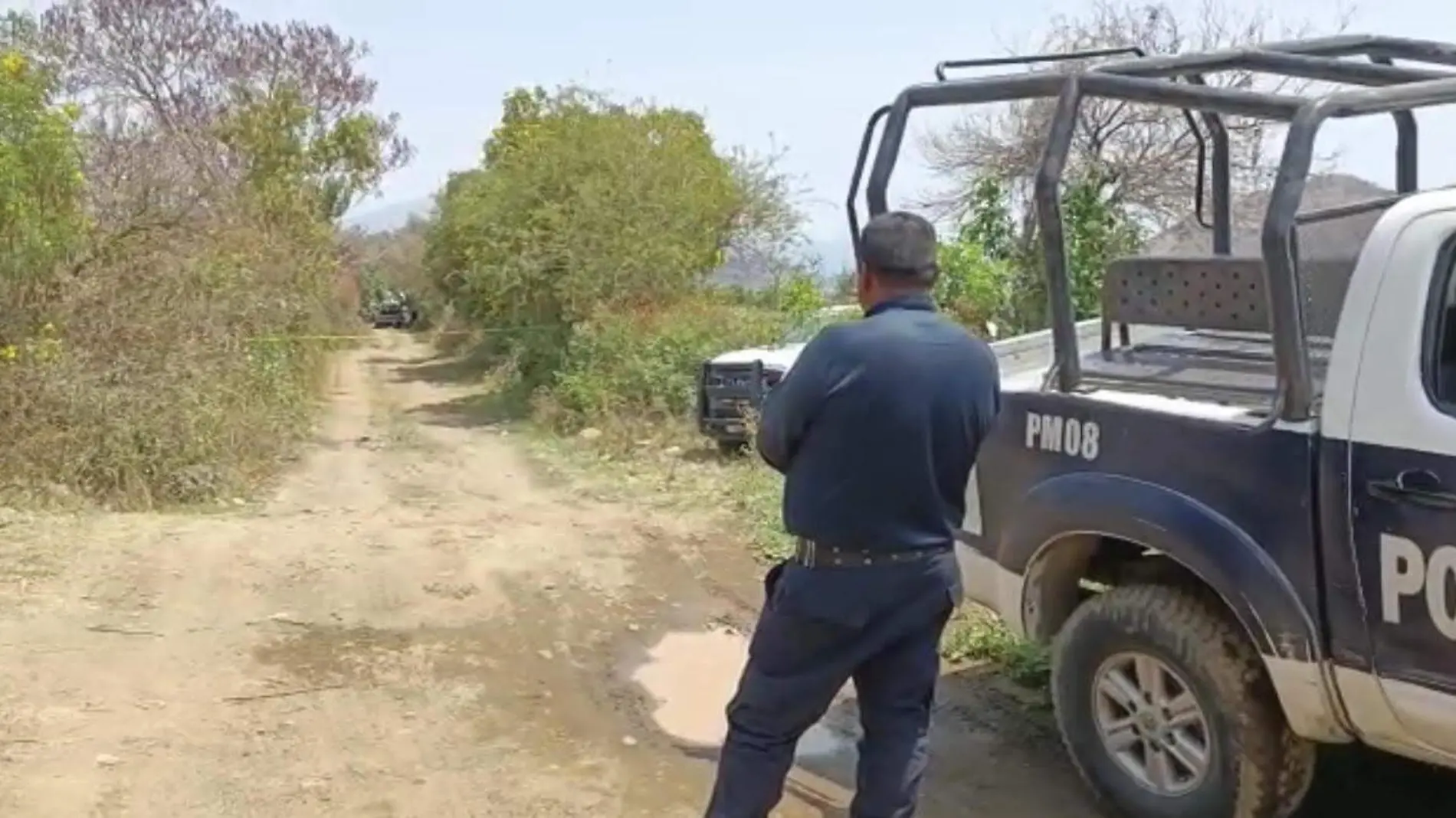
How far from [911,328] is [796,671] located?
2.92 feet

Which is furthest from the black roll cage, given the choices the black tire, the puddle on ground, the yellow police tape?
the yellow police tape

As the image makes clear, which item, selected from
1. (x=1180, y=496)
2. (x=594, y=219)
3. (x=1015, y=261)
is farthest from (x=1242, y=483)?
(x=594, y=219)

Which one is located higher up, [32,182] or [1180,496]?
[32,182]

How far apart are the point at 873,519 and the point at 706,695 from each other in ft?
9.43

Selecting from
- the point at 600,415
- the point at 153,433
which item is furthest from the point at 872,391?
the point at 600,415

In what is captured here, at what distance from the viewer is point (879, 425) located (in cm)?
379

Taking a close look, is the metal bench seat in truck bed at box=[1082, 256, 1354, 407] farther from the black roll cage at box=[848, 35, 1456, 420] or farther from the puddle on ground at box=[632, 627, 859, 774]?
the puddle on ground at box=[632, 627, 859, 774]

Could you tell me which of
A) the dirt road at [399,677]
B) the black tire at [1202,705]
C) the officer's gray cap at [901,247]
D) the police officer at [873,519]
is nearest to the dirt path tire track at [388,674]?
the dirt road at [399,677]

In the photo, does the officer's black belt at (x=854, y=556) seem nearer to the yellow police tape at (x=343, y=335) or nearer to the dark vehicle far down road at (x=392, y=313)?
the yellow police tape at (x=343, y=335)

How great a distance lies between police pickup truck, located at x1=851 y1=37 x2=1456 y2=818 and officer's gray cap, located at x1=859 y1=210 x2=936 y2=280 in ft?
2.90

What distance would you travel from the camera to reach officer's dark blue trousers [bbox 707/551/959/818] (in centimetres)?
388

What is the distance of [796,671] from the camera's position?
155 inches

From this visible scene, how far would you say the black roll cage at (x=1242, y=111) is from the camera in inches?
160

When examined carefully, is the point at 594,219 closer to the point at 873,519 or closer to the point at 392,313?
the point at 873,519
